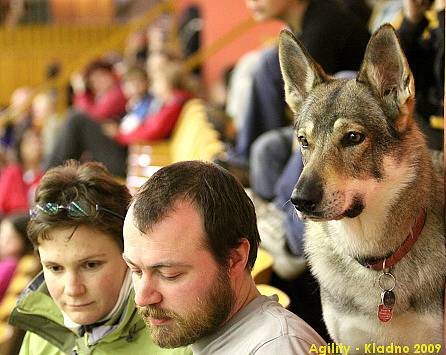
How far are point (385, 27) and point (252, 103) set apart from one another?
251cm

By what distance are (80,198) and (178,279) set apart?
0.51 meters

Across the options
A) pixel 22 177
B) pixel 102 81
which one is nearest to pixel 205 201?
pixel 22 177

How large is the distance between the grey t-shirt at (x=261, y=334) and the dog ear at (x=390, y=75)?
1.76 feet

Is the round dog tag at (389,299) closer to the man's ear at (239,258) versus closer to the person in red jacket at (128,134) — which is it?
the man's ear at (239,258)

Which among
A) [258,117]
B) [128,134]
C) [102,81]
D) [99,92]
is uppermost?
[258,117]

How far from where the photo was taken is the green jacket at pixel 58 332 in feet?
6.27

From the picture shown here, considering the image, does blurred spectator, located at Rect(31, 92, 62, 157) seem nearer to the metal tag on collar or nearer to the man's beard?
the metal tag on collar

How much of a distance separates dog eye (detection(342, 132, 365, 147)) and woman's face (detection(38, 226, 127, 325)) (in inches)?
23.9

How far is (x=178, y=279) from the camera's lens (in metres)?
1.51

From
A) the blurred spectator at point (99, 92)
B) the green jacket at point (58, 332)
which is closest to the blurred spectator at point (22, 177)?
the blurred spectator at point (99, 92)

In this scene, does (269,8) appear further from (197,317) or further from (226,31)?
(226,31)

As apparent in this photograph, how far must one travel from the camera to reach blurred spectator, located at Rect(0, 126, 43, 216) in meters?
5.94

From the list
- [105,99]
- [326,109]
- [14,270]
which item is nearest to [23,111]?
[105,99]

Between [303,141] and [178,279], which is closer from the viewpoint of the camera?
[178,279]
